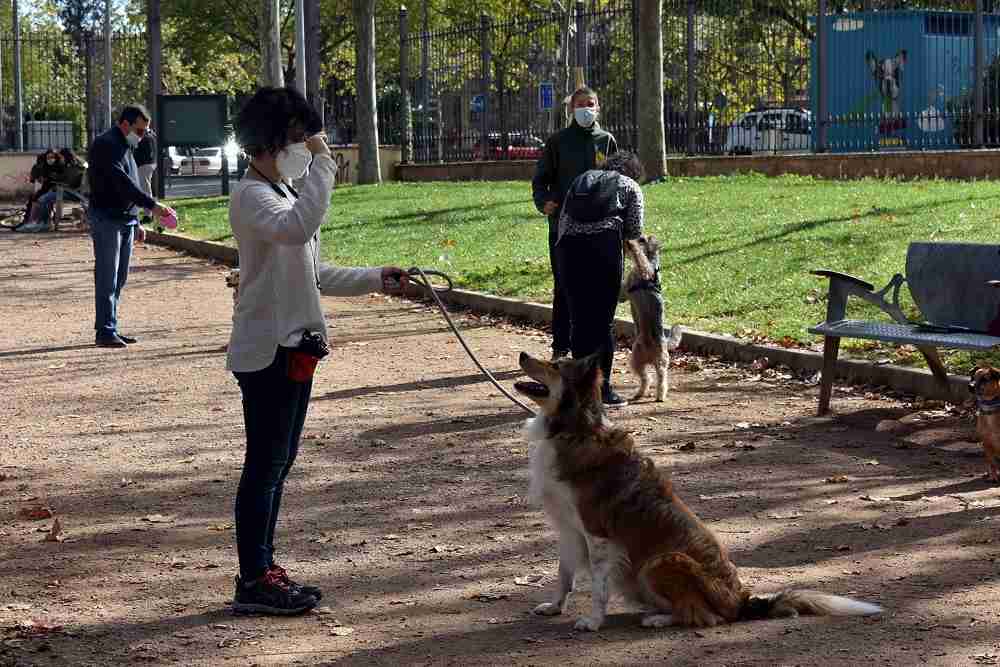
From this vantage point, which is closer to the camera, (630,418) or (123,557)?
(123,557)

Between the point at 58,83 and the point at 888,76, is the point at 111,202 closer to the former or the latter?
the point at 888,76

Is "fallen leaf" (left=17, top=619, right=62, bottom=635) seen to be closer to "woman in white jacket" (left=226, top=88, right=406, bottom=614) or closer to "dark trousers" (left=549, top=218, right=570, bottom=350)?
"woman in white jacket" (left=226, top=88, right=406, bottom=614)

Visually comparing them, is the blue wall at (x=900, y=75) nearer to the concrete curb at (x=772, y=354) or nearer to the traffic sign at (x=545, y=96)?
the traffic sign at (x=545, y=96)

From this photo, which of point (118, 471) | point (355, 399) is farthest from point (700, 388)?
point (118, 471)

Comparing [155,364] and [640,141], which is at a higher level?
[640,141]

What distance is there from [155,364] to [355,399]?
2452 millimetres

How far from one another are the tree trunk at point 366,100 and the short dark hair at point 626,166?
77.9 feet

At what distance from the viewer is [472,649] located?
205 inches

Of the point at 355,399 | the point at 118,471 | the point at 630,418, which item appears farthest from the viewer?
the point at 355,399

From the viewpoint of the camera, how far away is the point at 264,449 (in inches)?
215

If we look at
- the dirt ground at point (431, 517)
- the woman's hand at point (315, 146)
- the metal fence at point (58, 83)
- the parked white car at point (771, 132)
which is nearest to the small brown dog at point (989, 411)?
the dirt ground at point (431, 517)

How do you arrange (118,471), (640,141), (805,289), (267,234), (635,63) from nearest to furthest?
(267,234), (118,471), (805,289), (640,141), (635,63)

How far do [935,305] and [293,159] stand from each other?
580 cm

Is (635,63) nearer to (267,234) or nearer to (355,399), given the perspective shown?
(355,399)
